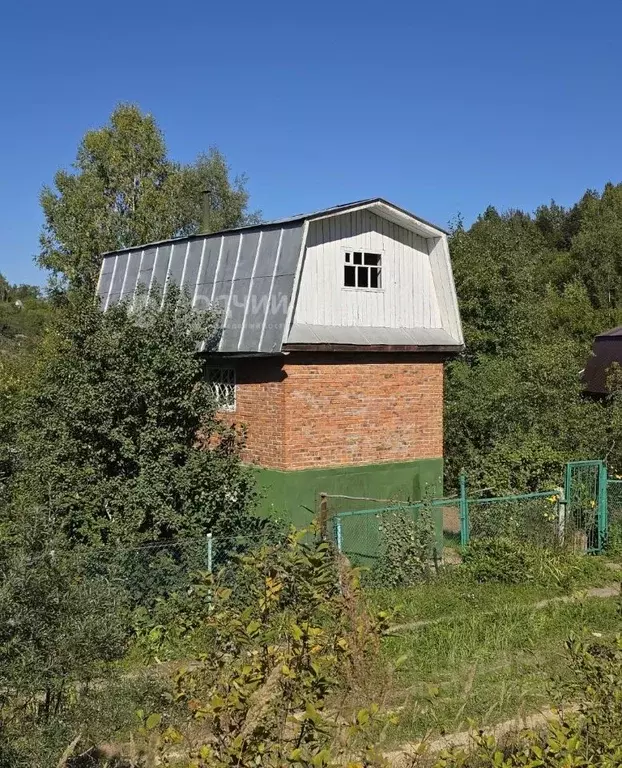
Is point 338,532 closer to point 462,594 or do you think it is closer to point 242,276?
point 462,594

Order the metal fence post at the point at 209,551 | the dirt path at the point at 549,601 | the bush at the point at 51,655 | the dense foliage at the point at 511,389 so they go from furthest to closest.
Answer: the dense foliage at the point at 511,389
the metal fence post at the point at 209,551
the dirt path at the point at 549,601
the bush at the point at 51,655

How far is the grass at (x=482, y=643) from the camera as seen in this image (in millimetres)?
7160

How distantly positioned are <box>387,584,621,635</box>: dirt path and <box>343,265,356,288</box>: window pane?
5.62 metres

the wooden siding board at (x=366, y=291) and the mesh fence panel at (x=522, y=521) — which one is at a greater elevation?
the wooden siding board at (x=366, y=291)

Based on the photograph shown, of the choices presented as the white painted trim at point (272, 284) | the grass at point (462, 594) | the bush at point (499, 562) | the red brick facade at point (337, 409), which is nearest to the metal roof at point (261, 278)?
the white painted trim at point (272, 284)

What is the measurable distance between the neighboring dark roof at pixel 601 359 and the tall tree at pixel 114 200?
15.2 meters

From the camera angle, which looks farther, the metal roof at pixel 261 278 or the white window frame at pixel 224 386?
the white window frame at pixel 224 386

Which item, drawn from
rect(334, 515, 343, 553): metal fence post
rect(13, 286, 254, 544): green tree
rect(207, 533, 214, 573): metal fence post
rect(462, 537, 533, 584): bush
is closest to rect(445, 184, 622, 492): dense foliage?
rect(462, 537, 533, 584): bush

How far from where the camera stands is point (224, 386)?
1295 centimetres

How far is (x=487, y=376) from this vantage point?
18.9 metres

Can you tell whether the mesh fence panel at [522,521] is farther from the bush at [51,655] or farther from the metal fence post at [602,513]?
the bush at [51,655]

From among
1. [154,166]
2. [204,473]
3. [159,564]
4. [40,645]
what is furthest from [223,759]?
[154,166]

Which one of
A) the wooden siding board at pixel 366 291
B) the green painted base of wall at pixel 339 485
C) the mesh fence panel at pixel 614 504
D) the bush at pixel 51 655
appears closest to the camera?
the bush at pixel 51 655

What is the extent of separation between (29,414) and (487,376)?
36.5ft
